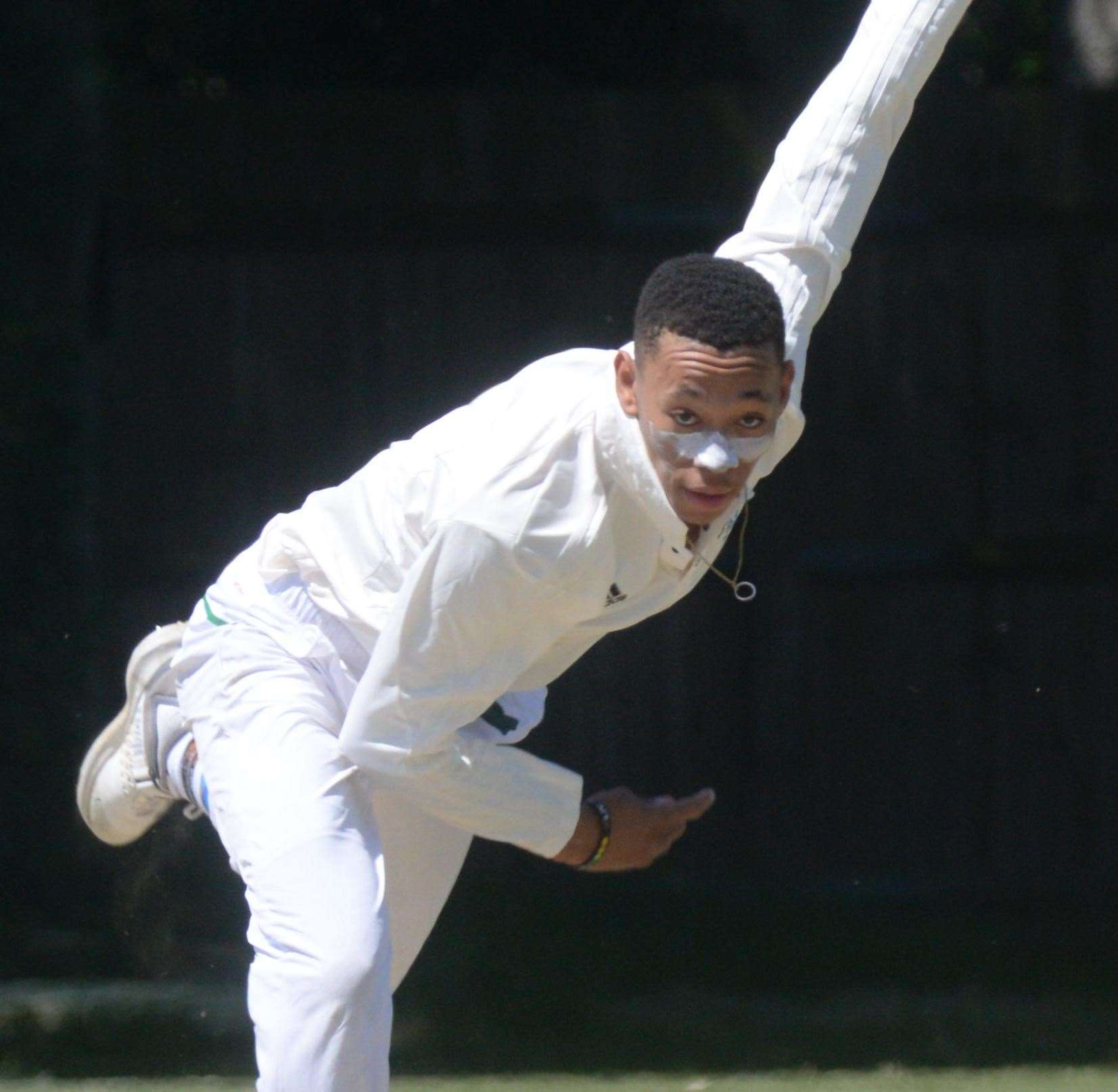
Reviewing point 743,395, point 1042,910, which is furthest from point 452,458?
point 1042,910

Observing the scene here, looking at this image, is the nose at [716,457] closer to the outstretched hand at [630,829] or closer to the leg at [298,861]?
the outstretched hand at [630,829]

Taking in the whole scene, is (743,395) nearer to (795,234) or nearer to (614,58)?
(795,234)

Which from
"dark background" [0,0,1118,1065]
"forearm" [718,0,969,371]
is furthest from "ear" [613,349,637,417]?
"dark background" [0,0,1118,1065]

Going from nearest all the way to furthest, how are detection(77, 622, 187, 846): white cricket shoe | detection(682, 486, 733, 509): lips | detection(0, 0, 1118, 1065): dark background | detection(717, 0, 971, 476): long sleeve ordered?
detection(682, 486, 733, 509): lips
detection(717, 0, 971, 476): long sleeve
detection(77, 622, 187, 846): white cricket shoe
detection(0, 0, 1118, 1065): dark background

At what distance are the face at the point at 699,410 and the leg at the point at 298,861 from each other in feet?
2.33

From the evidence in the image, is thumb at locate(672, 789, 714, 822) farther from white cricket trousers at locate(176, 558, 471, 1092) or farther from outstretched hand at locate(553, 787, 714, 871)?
white cricket trousers at locate(176, 558, 471, 1092)

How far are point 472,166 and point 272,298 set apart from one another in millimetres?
705

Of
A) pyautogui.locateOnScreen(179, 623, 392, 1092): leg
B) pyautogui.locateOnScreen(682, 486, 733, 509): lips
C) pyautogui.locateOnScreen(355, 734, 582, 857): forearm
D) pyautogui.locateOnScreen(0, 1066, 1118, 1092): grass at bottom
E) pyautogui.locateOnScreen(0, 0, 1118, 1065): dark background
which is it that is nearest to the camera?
pyautogui.locateOnScreen(179, 623, 392, 1092): leg

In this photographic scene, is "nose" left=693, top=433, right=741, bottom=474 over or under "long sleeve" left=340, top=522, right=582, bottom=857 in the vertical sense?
over

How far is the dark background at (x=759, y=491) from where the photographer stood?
607 cm

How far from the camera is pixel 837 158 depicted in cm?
363

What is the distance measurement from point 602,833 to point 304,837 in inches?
19.4

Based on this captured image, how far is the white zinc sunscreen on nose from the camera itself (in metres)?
3.21

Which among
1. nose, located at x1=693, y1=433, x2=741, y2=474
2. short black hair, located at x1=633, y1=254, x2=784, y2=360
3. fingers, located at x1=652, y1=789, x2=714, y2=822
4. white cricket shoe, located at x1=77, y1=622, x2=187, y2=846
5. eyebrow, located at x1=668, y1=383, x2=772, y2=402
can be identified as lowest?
white cricket shoe, located at x1=77, y1=622, x2=187, y2=846
